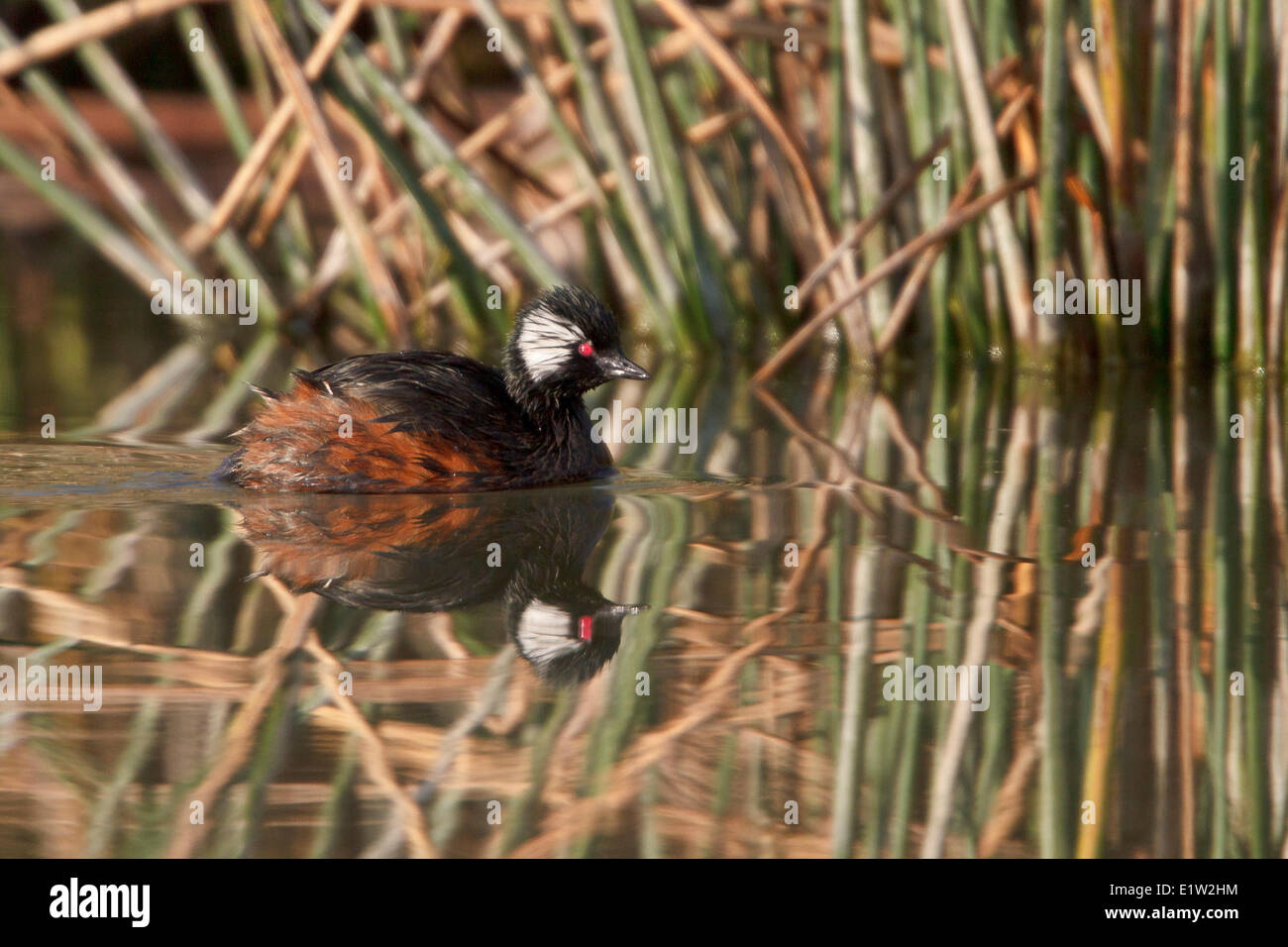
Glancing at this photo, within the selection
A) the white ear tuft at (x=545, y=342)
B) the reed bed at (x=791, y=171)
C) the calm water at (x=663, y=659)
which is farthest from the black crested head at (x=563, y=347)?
the reed bed at (x=791, y=171)

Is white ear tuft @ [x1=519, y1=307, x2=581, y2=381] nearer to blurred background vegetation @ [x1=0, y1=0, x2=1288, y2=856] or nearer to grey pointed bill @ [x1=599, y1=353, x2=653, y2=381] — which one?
grey pointed bill @ [x1=599, y1=353, x2=653, y2=381]

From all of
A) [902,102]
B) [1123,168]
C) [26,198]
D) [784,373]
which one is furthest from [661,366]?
[26,198]

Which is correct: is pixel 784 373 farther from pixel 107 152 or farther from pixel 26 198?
pixel 26 198

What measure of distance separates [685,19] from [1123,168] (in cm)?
244

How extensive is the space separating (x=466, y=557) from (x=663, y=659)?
4.41 feet

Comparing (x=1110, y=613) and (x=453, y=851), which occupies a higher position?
(x=1110, y=613)

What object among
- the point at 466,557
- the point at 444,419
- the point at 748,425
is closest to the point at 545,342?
the point at 444,419

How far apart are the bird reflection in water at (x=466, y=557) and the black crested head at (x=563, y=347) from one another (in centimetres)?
48

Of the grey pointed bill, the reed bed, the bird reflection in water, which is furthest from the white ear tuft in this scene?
the reed bed

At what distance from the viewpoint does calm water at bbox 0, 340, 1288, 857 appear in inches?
150

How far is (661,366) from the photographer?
418 inches

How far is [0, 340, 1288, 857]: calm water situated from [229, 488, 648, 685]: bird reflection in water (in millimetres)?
19

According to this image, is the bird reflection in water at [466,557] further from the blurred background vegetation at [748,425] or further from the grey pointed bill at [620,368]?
the grey pointed bill at [620,368]

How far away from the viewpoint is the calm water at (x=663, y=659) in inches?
150
